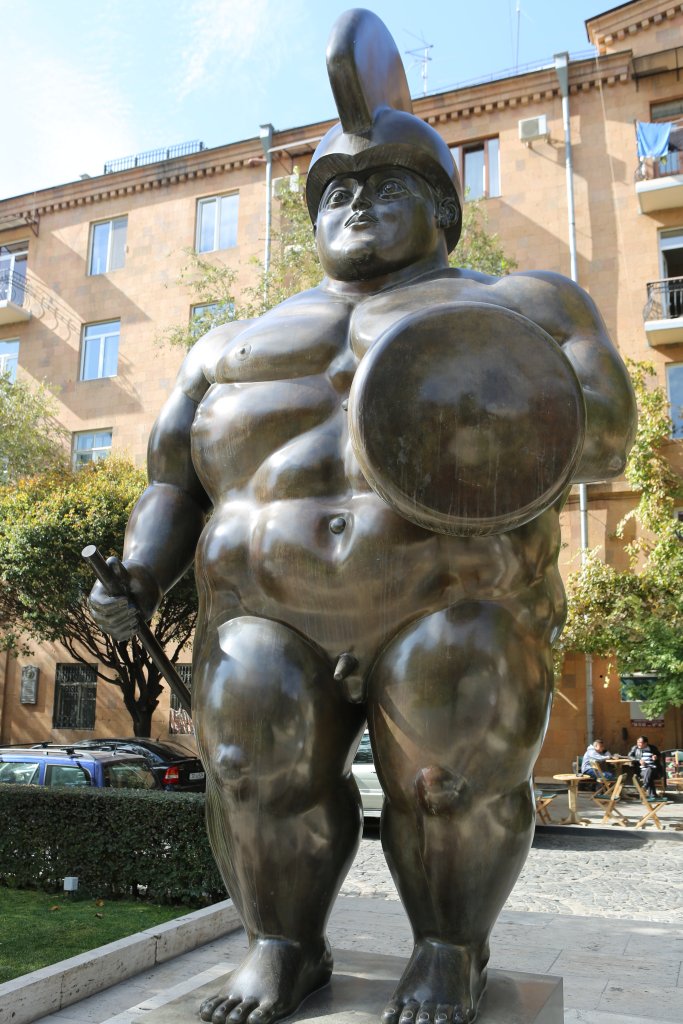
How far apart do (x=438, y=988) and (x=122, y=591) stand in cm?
122

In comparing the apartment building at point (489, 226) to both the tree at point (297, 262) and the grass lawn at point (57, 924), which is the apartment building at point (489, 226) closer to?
the tree at point (297, 262)

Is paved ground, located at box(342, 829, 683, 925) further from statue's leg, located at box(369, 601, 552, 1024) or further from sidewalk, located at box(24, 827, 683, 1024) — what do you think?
statue's leg, located at box(369, 601, 552, 1024)

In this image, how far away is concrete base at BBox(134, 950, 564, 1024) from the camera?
6.73 ft

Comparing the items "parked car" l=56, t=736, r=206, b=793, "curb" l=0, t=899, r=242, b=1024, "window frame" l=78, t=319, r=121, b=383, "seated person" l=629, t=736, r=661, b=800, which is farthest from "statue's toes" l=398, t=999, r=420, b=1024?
"window frame" l=78, t=319, r=121, b=383

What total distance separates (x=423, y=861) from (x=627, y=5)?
76.5 feet

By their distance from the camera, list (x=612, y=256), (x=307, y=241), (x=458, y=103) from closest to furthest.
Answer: (x=307, y=241), (x=612, y=256), (x=458, y=103)

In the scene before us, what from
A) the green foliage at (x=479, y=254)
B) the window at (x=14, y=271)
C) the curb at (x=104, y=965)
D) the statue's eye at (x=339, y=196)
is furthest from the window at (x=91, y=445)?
the statue's eye at (x=339, y=196)

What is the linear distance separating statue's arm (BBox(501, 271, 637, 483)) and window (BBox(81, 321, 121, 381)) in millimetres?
23761

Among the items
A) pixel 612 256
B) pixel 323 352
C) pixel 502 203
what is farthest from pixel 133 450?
pixel 323 352

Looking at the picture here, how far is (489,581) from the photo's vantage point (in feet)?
→ 7.14

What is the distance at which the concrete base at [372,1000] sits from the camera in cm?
205

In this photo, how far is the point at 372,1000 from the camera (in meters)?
2.17

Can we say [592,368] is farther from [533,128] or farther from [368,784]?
[533,128]

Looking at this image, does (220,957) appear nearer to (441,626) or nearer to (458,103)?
(441,626)
